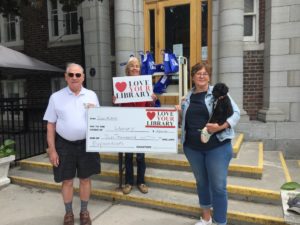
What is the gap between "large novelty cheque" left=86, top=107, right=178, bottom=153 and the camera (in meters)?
3.53

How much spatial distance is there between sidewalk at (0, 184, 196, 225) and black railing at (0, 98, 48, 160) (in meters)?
1.71

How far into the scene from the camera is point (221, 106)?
2920 mm

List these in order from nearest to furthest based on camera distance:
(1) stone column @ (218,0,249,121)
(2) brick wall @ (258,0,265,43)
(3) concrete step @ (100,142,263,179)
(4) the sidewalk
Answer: (4) the sidewalk → (3) concrete step @ (100,142,263,179) → (1) stone column @ (218,0,249,121) → (2) brick wall @ (258,0,265,43)

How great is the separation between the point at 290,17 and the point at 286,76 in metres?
1.09

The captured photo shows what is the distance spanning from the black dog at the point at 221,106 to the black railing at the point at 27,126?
4.41m

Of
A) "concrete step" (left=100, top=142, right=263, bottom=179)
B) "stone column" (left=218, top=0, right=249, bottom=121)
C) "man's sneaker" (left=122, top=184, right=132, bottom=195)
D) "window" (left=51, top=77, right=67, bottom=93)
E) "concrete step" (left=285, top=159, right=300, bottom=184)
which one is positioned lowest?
"concrete step" (left=285, top=159, right=300, bottom=184)

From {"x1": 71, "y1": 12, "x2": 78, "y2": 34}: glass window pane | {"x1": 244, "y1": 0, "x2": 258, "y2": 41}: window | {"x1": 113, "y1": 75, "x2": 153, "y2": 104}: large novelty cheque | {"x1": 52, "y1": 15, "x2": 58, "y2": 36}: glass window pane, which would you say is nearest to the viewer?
{"x1": 113, "y1": 75, "x2": 153, "y2": 104}: large novelty cheque

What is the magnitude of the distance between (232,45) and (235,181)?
9.56 feet

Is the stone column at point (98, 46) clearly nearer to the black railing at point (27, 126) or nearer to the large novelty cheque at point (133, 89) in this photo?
the black railing at point (27, 126)

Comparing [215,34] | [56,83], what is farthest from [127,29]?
[56,83]

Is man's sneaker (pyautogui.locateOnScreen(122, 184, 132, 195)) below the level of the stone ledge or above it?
below

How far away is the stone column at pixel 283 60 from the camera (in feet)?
19.1

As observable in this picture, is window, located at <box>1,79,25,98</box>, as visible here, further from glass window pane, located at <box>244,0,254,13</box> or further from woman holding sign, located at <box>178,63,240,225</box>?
woman holding sign, located at <box>178,63,240,225</box>

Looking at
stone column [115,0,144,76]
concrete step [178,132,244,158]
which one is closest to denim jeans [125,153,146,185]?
concrete step [178,132,244,158]
